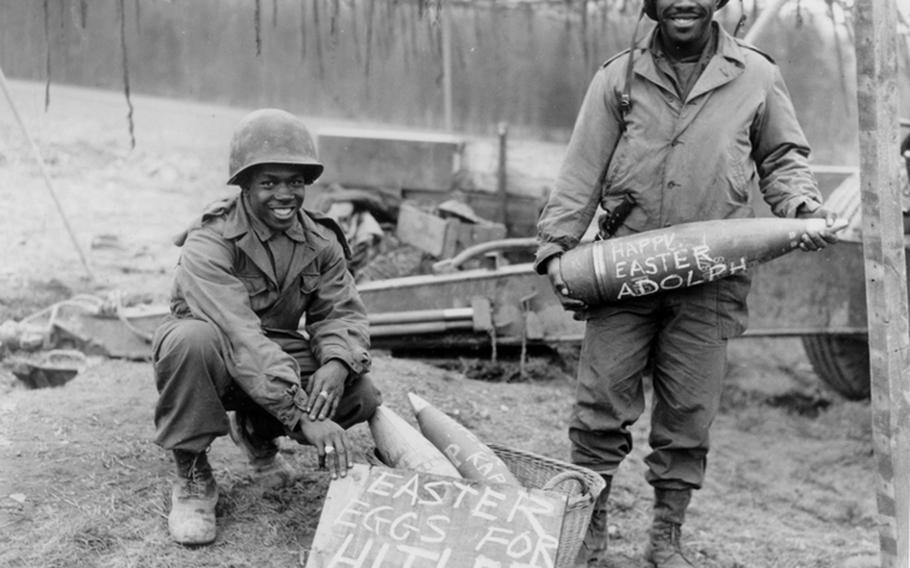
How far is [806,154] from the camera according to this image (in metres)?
3.89

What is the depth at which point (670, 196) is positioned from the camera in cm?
381

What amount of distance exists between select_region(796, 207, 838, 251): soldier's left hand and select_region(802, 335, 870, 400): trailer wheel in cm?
347

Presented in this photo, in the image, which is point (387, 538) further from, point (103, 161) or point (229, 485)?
point (103, 161)

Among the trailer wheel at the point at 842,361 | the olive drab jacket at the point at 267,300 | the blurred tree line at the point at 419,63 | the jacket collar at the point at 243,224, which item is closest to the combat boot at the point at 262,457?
the olive drab jacket at the point at 267,300

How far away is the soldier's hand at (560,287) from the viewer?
3891 mm

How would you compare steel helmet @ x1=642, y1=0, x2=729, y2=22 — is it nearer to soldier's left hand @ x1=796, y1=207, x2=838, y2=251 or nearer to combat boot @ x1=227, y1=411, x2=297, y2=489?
soldier's left hand @ x1=796, y1=207, x2=838, y2=251

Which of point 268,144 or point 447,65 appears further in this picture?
point 447,65

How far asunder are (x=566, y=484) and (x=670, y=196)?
1.10m

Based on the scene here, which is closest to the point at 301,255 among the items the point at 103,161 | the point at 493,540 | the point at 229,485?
the point at 229,485

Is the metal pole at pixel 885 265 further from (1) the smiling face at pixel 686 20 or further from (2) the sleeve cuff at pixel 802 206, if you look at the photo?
(1) the smiling face at pixel 686 20

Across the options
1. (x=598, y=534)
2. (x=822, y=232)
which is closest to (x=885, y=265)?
(x=822, y=232)

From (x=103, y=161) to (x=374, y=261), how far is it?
14.0 feet

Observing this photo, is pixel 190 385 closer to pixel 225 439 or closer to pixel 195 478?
pixel 195 478

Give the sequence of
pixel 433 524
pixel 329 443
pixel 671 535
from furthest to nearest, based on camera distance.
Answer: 1. pixel 671 535
2. pixel 329 443
3. pixel 433 524
